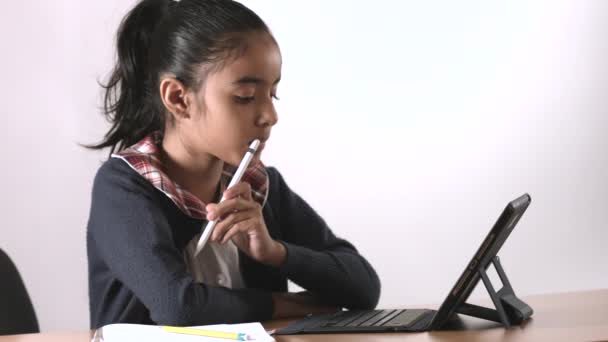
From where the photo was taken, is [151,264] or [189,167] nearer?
[151,264]

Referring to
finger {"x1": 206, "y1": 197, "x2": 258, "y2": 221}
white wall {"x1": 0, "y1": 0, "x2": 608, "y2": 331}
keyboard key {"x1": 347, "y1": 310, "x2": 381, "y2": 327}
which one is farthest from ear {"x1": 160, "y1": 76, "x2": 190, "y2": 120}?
white wall {"x1": 0, "y1": 0, "x2": 608, "y2": 331}

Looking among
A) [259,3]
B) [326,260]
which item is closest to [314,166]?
[259,3]

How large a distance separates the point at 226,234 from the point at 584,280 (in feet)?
6.24

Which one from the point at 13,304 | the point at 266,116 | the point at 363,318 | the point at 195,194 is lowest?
the point at 13,304

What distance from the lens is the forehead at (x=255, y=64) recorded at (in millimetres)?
1568

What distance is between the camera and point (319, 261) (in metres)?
1.67

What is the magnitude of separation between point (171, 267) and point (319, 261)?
0.32 m

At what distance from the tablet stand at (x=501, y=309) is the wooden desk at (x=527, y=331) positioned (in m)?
0.01

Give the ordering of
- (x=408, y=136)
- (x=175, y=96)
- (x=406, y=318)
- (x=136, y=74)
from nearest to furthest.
A: (x=406, y=318) → (x=175, y=96) → (x=136, y=74) → (x=408, y=136)

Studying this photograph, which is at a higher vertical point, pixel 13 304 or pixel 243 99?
pixel 243 99

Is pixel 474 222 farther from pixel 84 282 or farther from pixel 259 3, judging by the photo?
pixel 84 282

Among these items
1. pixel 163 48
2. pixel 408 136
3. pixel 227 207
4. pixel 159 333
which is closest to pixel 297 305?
pixel 227 207

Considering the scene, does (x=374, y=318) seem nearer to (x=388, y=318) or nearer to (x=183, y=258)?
(x=388, y=318)

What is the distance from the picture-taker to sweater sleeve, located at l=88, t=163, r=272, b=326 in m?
1.43
